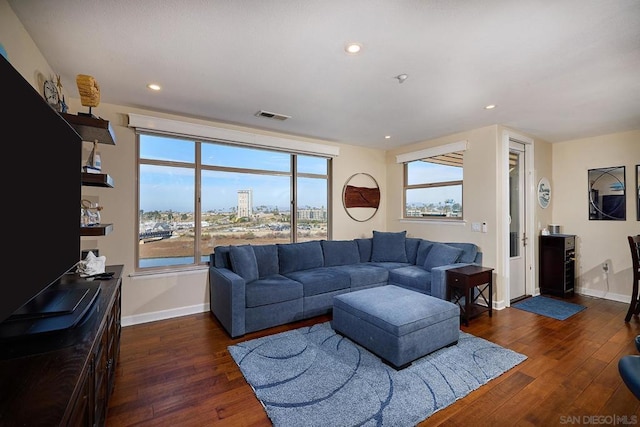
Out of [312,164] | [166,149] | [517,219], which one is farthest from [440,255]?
[166,149]

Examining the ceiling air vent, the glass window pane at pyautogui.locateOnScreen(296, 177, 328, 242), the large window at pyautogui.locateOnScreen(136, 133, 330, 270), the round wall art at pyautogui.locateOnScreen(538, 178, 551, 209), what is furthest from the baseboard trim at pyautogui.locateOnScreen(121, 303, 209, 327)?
the round wall art at pyautogui.locateOnScreen(538, 178, 551, 209)

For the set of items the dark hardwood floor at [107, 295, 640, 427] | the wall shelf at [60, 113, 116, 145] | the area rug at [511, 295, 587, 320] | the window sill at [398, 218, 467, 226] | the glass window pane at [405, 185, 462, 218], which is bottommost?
the dark hardwood floor at [107, 295, 640, 427]

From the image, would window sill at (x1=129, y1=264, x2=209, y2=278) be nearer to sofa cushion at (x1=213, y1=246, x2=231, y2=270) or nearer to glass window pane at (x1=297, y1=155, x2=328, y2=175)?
sofa cushion at (x1=213, y1=246, x2=231, y2=270)

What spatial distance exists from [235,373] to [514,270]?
13.6 ft

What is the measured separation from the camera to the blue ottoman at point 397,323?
2.32m

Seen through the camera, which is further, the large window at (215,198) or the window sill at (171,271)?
the large window at (215,198)

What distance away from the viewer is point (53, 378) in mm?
870

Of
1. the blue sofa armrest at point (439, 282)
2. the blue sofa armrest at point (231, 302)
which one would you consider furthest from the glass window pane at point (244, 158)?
the blue sofa armrest at point (439, 282)

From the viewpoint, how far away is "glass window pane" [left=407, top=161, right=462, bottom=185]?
4.51 m

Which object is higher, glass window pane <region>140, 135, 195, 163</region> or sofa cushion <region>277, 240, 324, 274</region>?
glass window pane <region>140, 135, 195, 163</region>

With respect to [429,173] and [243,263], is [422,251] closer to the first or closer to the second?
[429,173]

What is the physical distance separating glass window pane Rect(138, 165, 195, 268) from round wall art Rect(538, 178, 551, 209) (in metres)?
5.42

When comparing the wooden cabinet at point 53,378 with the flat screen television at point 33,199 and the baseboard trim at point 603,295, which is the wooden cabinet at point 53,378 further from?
the baseboard trim at point 603,295

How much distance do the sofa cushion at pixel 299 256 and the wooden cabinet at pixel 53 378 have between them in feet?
8.56
